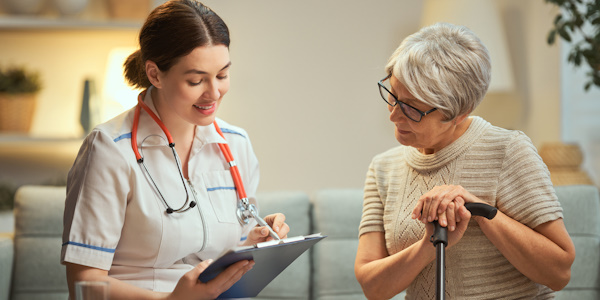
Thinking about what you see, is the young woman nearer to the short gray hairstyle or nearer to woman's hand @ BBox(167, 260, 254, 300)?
woman's hand @ BBox(167, 260, 254, 300)

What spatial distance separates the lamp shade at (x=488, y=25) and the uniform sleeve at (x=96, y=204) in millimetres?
1914

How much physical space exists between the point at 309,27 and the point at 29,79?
53.1 inches

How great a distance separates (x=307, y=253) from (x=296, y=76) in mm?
1105

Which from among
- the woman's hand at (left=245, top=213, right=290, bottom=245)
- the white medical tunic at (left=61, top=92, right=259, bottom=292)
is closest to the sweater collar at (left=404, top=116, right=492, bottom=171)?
the woman's hand at (left=245, top=213, right=290, bottom=245)

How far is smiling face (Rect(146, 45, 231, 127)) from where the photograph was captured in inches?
61.0

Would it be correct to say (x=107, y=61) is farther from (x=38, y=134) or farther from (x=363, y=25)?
(x=363, y=25)

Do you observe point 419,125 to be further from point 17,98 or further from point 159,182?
point 17,98

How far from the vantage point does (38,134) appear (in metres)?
3.17

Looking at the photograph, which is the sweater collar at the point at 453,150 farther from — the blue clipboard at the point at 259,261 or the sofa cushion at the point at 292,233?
the sofa cushion at the point at 292,233

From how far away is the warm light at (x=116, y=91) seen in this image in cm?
289

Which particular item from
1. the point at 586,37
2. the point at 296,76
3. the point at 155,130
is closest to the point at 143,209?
the point at 155,130

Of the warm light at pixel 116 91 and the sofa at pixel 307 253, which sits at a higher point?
the warm light at pixel 116 91

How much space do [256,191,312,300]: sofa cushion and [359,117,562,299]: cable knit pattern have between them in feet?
2.46

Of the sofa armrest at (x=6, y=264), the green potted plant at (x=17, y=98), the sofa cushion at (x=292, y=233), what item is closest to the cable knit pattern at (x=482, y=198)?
the sofa cushion at (x=292, y=233)
